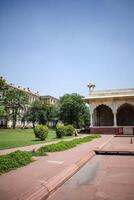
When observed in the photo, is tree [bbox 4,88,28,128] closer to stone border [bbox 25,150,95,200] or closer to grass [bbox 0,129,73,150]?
grass [bbox 0,129,73,150]

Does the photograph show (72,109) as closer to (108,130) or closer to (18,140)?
(108,130)

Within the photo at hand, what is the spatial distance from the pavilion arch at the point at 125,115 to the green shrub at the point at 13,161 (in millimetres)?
29972

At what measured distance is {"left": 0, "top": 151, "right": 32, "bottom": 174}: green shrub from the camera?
283 inches

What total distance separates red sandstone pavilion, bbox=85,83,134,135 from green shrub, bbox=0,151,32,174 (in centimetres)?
2589

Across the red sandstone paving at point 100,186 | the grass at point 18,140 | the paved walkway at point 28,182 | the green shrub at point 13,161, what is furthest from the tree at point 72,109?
the paved walkway at point 28,182

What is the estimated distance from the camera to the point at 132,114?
37.1m

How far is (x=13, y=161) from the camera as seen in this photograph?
7.84m

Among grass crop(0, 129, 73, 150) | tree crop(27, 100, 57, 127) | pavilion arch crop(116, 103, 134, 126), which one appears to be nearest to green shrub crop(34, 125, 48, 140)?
grass crop(0, 129, 73, 150)

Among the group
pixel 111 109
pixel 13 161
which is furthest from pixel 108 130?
pixel 13 161

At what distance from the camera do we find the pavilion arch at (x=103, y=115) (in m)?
38.2

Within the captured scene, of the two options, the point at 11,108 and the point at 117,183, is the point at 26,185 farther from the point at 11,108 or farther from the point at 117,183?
the point at 11,108

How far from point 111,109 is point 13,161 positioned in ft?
99.5

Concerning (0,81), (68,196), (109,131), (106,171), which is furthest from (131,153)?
(109,131)

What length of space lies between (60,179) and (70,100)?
4985cm
